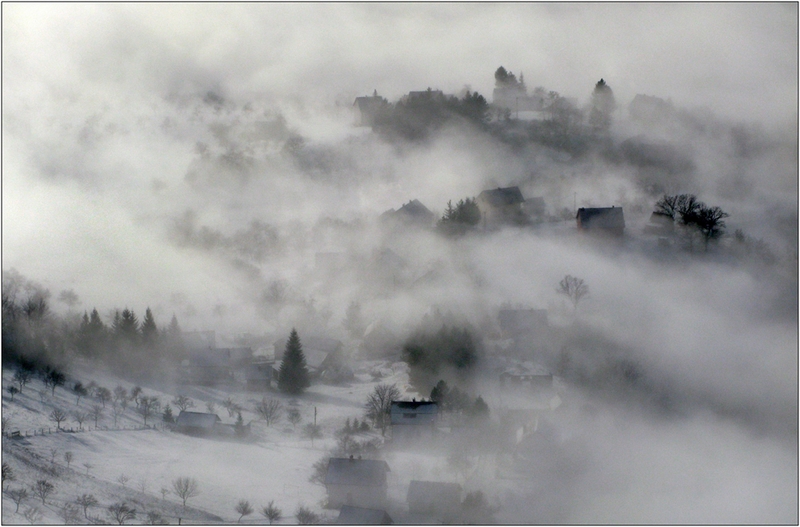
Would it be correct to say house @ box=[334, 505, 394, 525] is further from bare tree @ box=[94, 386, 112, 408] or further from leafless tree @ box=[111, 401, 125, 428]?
bare tree @ box=[94, 386, 112, 408]

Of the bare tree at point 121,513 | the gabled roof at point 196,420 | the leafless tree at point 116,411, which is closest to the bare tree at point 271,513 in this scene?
the bare tree at point 121,513

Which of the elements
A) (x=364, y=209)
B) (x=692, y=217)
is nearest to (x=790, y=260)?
(x=692, y=217)

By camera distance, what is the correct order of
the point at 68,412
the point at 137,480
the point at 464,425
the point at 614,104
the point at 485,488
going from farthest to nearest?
the point at 614,104
the point at 464,425
the point at 68,412
the point at 485,488
the point at 137,480

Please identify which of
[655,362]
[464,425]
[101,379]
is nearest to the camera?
[464,425]

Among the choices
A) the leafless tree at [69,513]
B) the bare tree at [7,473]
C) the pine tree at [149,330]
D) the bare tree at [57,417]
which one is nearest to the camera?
the leafless tree at [69,513]

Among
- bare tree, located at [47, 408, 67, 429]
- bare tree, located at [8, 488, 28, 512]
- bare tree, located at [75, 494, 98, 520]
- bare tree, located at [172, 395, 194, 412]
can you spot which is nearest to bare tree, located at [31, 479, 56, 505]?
bare tree, located at [8, 488, 28, 512]

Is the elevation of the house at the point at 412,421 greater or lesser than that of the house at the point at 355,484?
greater

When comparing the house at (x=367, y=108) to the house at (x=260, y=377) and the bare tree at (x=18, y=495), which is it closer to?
the house at (x=260, y=377)

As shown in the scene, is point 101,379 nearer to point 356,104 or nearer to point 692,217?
point 692,217
